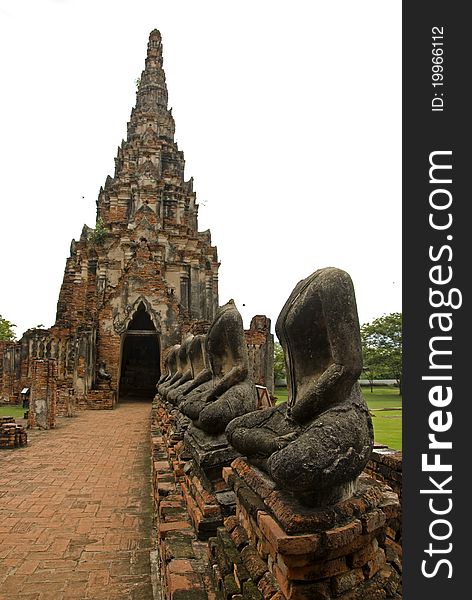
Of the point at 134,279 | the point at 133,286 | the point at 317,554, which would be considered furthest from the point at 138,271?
the point at 317,554

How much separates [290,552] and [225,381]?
2407 millimetres

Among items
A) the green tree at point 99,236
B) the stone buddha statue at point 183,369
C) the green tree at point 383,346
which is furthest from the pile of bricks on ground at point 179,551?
the green tree at point 383,346

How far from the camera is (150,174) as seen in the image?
30797mm

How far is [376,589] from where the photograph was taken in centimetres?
221

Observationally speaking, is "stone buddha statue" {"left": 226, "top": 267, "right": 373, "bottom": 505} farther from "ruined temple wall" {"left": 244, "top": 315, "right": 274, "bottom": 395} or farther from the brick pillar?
"ruined temple wall" {"left": 244, "top": 315, "right": 274, "bottom": 395}

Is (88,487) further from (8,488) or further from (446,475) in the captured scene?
(446,475)

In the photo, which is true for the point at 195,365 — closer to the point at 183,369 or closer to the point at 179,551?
the point at 183,369

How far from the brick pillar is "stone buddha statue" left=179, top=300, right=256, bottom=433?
403 inches

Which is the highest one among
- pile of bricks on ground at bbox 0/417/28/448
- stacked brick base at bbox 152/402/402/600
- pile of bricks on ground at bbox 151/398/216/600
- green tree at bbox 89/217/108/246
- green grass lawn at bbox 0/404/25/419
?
green tree at bbox 89/217/108/246

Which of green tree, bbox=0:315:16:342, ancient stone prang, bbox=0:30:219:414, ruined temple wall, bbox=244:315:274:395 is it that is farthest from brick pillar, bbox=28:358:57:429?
green tree, bbox=0:315:16:342

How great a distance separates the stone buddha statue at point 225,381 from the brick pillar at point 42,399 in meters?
10.2

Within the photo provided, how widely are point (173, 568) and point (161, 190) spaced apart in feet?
96.8

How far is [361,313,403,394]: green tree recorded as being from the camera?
34594mm

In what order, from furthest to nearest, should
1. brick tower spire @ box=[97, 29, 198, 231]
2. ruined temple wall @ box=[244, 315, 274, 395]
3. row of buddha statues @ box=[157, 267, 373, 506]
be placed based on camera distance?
brick tower spire @ box=[97, 29, 198, 231] < ruined temple wall @ box=[244, 315, 274, 395] < row of buddha statues @ box=[157, 267, 373, 506]
